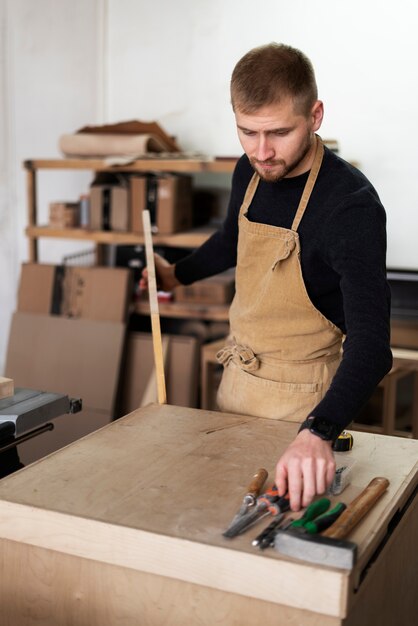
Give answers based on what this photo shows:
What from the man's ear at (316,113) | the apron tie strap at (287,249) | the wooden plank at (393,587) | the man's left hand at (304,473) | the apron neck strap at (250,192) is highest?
the man's ear at (316,113)

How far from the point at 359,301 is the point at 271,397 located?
0.52 meters

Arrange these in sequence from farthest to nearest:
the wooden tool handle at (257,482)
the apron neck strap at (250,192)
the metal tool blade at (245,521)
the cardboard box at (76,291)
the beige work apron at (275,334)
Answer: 1. the cardboard box at (76,291)
2. the apron neck strap at (250,192)
3. the beige work apron at (275,334)
4. the wooden tool handle at (257,482)
5. the metal tool blade at (245,521)

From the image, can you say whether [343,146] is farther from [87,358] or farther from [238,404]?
[238,404]

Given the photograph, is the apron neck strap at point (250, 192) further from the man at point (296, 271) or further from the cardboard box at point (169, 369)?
the cardboard box at point (169, 369)

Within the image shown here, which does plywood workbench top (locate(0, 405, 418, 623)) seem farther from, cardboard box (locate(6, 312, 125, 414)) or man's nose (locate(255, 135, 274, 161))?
cardboard box (locate(6, 312, 125, 414))

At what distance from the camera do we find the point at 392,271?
3.78m

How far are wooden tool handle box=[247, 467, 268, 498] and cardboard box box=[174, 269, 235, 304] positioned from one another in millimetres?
2393

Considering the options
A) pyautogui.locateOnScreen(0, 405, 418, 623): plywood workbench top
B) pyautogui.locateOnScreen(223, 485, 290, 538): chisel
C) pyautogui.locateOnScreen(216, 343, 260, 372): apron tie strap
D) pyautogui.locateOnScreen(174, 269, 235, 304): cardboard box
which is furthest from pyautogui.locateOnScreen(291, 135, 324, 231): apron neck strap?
pyautogui.locateOnScreen(174, 269, 235, 304): cardboard box

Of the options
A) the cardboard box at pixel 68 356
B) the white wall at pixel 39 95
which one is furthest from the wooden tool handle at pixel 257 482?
the white wall at pixel 39 95

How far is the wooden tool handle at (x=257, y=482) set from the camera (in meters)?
1.42

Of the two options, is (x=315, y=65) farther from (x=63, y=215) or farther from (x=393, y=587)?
(x=393, y=587)

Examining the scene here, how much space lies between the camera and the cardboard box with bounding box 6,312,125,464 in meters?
3.91

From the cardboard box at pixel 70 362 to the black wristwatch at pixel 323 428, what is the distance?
2517mm

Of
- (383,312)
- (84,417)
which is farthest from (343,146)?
(383,312)
